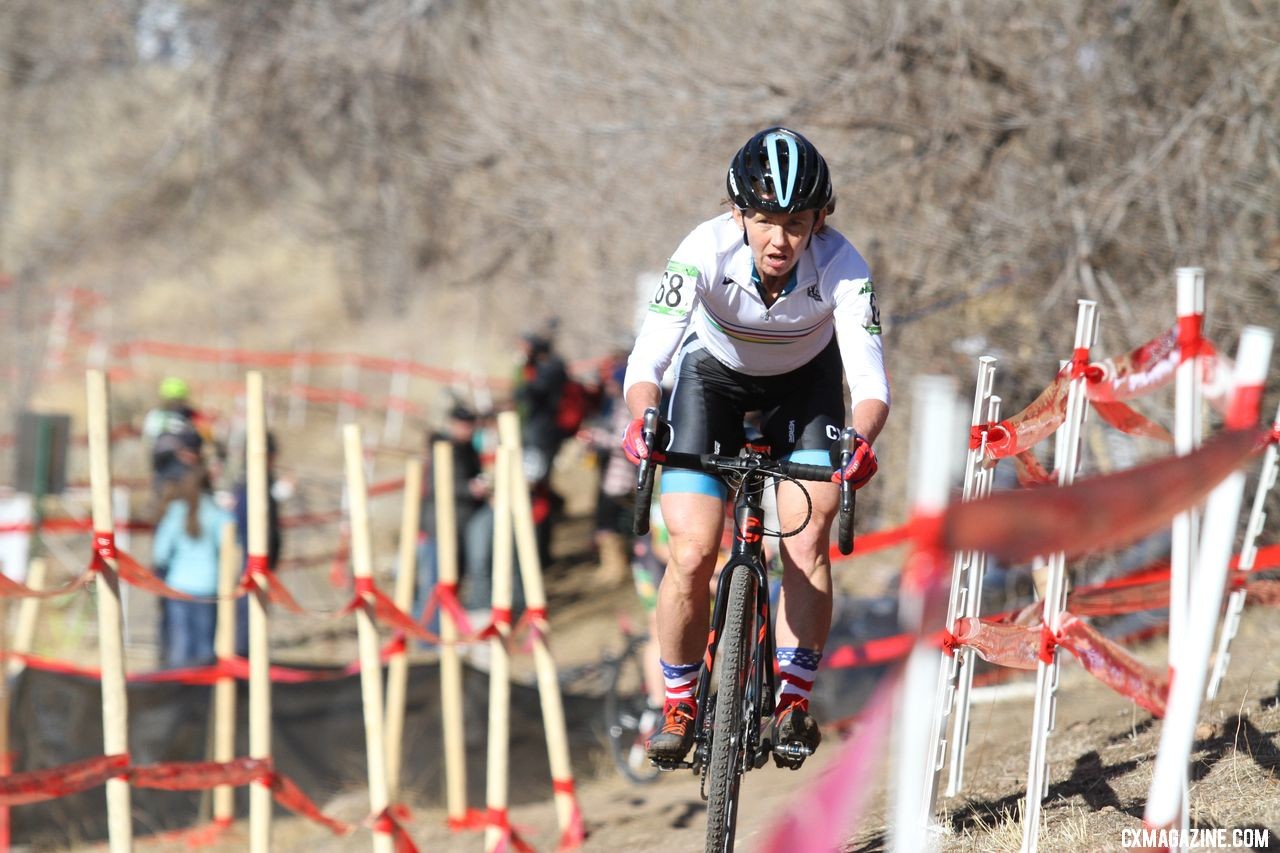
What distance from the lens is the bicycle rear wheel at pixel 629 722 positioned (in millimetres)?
8273

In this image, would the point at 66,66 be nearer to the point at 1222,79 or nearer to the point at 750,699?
the point at 1222,79

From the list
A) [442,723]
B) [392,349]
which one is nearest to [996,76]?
[442,723]

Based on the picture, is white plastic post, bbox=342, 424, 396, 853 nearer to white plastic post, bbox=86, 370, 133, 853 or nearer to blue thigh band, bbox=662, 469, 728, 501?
white plastic post, bbox=86, 370, 133, 853

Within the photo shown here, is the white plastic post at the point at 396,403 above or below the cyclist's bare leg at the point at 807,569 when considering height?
below

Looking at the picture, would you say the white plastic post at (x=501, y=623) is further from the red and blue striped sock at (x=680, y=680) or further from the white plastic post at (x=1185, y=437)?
the white plastic post at (x=1185, y=437)

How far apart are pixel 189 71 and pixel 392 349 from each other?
16.4ft

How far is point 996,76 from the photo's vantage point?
8.95m

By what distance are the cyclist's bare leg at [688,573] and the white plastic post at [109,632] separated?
2205 millimetres

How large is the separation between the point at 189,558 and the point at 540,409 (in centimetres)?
367

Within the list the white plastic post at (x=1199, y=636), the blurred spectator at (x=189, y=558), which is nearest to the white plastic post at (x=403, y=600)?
the blurred spectator at (x=189, y=558)

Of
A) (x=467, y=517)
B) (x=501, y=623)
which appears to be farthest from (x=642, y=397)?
(x=467, y=517)

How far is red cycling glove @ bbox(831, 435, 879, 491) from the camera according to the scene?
403cm

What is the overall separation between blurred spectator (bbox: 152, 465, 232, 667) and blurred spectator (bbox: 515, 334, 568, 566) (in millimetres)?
3101

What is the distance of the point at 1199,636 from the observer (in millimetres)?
2863
